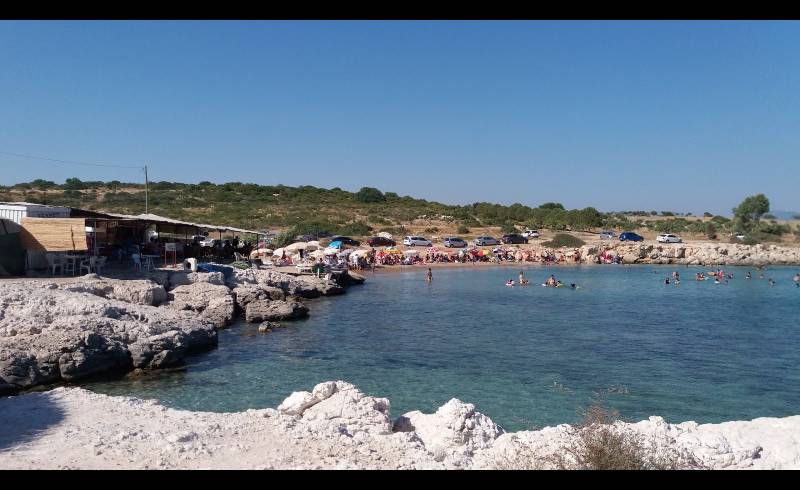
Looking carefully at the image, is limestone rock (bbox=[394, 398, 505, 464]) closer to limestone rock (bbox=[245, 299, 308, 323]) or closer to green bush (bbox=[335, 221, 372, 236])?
limestone rock (bbox=[245, 299, 308, 323])

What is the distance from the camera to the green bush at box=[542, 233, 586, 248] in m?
59.9

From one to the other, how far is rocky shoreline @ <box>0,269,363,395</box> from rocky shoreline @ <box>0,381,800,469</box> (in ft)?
9.52

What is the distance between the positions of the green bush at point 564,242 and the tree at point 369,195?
1373 inches

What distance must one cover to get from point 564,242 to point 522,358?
4593 centimetres

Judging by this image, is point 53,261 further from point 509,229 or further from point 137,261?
point 509,229

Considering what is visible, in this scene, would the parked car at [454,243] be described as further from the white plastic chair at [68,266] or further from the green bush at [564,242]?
the white plastic chair at [68,266]

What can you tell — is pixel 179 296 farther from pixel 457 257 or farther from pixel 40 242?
pixel 457 257

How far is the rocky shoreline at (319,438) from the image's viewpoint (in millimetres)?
7289

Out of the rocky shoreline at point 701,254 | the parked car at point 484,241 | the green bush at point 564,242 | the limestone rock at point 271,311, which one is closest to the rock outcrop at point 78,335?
the limestone rock at point 271,311

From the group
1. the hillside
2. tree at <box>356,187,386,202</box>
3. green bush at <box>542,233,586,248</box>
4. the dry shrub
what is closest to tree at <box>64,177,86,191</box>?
the hillside
